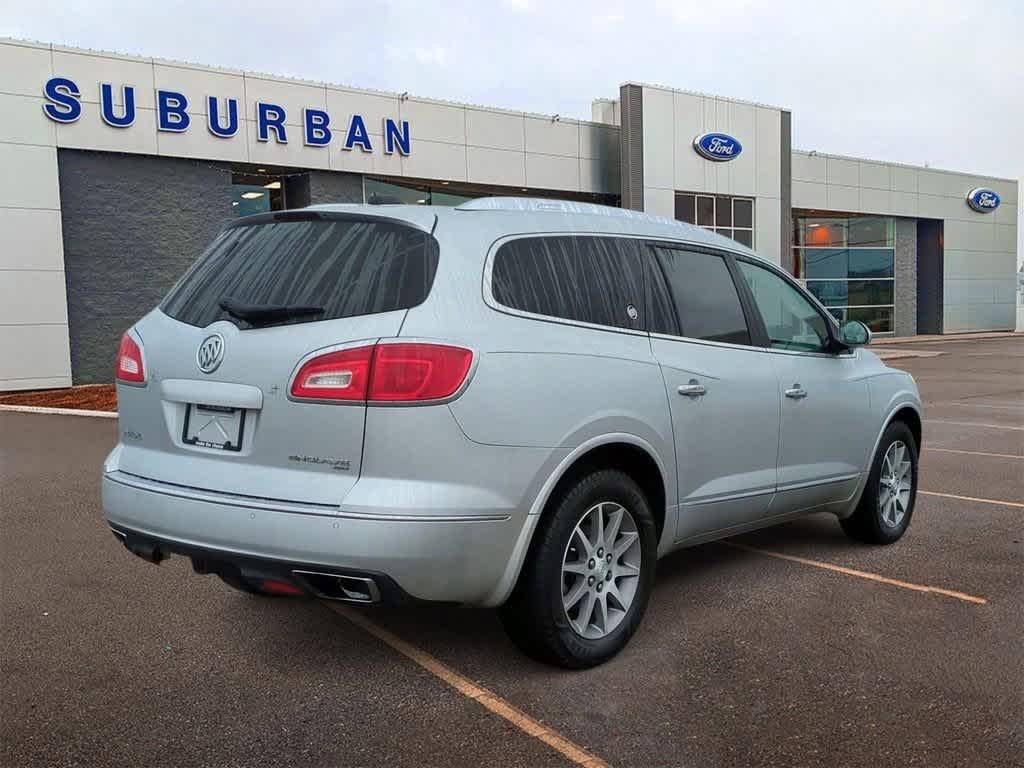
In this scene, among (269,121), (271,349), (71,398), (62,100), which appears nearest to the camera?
(271,349)

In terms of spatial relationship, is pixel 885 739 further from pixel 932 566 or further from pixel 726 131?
pixel 726 131

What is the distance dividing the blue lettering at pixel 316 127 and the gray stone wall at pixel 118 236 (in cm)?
236

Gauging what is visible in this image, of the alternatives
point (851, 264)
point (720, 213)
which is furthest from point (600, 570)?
point (851, 264)

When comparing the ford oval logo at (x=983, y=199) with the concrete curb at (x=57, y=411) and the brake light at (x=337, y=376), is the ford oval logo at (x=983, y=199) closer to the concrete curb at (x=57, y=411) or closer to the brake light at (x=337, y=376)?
the concrete curb at (x=57, y=411)

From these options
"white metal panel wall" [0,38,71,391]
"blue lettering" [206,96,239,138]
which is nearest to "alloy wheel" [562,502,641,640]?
"white metal panel wall" [0,38,71,391]

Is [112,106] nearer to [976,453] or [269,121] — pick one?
[269,121]

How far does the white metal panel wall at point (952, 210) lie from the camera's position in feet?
113

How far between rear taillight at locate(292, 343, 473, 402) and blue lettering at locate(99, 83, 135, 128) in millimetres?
17981

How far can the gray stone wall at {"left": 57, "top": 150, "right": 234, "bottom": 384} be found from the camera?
19172 mm

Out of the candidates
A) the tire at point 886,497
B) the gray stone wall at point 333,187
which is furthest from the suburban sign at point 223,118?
the tire at point 886,497

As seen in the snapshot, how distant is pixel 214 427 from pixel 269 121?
18859 millimetres

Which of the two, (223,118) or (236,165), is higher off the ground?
(223,118)

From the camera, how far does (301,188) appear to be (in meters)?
22.0

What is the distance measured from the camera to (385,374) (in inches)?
129
